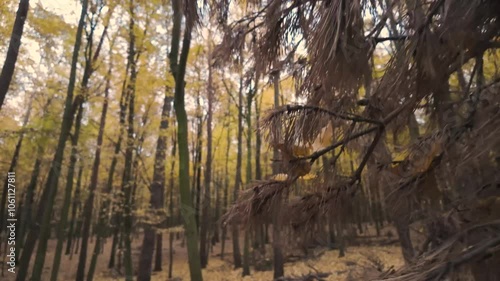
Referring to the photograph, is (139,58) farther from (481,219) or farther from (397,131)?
(481,219)

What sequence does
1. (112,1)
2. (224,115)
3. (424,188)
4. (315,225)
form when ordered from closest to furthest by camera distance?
(424,188)
(315,225)
(112,1)
(224,115)

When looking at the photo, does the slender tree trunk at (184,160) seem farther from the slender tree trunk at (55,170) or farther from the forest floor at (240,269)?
the forest floor at (240,269)

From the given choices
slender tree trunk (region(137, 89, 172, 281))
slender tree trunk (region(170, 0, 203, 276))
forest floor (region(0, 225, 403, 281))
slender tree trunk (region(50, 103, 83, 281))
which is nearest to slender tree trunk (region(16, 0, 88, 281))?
slender tree trunk (region(50, 103, 83, 281))

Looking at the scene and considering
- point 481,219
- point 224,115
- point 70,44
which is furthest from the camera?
point 224,115

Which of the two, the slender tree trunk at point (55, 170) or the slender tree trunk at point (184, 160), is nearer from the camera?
the slender tree trunk at point (184, 160)

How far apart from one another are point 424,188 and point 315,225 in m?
0.69

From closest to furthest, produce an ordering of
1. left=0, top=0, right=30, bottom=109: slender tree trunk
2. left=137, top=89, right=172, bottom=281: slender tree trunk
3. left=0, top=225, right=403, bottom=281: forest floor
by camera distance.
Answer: left=0, top=0, right=30, bottom=109: slender tree trunk → left=137, top=89, right=172, bottom=281: slender tree trunk → left=0, top=225, right=403, bottom=281: forest floor

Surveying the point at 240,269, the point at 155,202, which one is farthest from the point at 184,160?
the point at 240,269

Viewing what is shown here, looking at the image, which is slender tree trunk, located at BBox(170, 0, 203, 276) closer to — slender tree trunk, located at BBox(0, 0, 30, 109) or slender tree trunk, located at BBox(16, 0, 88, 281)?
slender tree trunk, located at BBox(0, 0, 30, 109)

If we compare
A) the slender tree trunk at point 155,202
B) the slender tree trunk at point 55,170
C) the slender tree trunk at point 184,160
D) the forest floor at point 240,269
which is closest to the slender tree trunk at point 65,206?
the slender tree trunk at point 55,170

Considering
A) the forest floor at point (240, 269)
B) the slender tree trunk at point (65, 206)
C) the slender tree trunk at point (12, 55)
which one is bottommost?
the forest floor at point (240, 269)

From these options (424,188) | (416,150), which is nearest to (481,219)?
(424,188)

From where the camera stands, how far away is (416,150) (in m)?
2.09

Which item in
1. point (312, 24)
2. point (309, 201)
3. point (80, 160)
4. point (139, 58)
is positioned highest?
point (139, 58)
